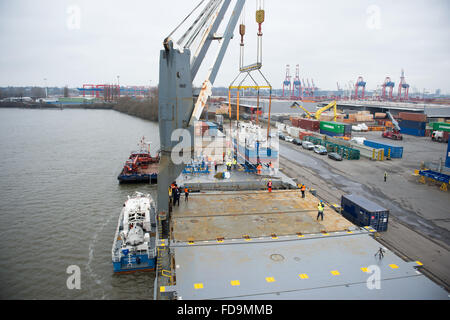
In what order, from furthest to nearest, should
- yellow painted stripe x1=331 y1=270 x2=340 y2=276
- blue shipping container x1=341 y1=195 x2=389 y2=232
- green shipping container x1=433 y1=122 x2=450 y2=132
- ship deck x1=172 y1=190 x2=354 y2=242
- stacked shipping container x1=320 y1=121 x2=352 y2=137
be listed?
stacked shipping container x1=320 y1=121 x2=352 y2=137
green shipping container x1=433 y1=122 x2=450 y2=132
blue shipping container x1=341 y1=195 x2=389 y2=232
ship deck x1=172 y1=190 x2=354 y2=242
yellow painted stripe x1=331 y1=270 x2=340 y2=276

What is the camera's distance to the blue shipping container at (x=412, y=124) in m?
50.0

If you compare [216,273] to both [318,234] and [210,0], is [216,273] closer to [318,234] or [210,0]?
[318,234]

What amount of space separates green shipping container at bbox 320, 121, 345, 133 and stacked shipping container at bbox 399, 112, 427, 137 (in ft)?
53.3

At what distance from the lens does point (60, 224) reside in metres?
18.8

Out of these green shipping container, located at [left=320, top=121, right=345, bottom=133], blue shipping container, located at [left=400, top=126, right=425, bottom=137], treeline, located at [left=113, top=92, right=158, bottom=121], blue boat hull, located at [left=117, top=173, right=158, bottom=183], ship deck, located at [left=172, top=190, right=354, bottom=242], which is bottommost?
blue boat hull, located at [left=117, top=173, right=158, bottom=183]

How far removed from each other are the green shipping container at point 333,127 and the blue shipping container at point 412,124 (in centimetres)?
1625

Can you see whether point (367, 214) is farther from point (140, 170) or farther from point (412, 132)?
point (412, 132)

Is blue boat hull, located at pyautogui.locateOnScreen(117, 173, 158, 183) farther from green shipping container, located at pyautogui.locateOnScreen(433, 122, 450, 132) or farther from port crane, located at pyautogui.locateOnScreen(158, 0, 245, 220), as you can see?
green shipping container, located at pyautogui.locateOnScreen(433, 122, 450, 132)

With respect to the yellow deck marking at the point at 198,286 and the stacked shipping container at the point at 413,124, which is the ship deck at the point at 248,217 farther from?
the stacked shipping container at the point at 413,124

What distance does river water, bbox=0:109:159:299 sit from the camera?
13242 millimetres

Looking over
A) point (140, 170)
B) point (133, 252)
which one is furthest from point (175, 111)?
point (140, 170)

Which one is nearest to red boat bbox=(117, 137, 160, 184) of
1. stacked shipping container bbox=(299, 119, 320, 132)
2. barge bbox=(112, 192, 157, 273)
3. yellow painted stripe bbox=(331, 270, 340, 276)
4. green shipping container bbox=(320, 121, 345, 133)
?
barge bbox=(112, 192, 157, 273)

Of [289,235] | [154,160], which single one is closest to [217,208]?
[289,235]
